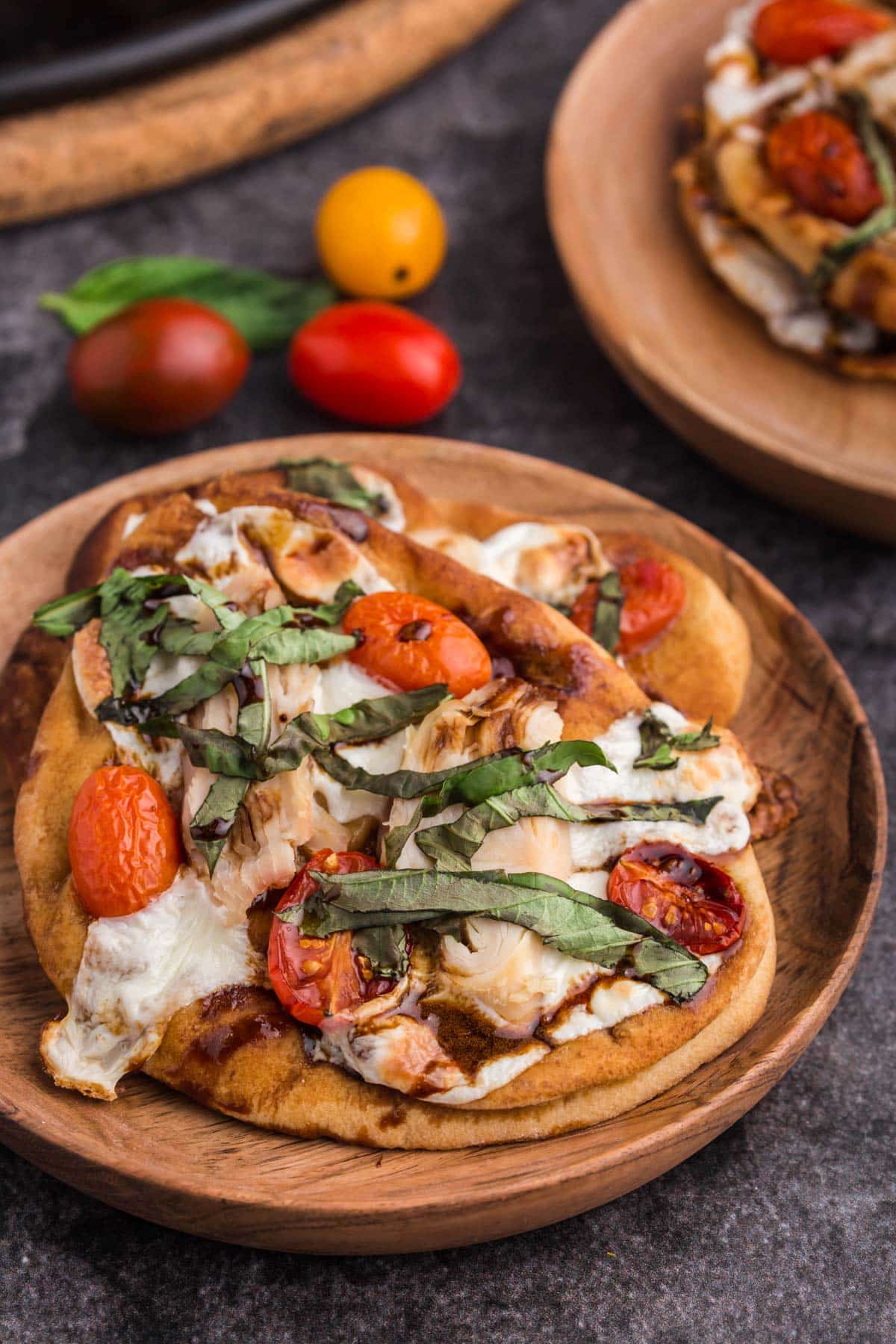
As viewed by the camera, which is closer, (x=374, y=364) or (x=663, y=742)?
(x=663, y=742)

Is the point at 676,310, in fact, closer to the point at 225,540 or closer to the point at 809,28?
the point at 809,28

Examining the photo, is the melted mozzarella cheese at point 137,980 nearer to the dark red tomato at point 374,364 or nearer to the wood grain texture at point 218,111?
the dark red tomato at point 374,364

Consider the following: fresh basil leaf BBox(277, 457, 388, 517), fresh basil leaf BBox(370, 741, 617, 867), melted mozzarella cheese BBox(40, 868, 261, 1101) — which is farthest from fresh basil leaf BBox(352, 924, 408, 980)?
fresh basil leaf BBox(277, 457, 388, 517)

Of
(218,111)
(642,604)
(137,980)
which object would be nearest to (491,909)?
(137,980)

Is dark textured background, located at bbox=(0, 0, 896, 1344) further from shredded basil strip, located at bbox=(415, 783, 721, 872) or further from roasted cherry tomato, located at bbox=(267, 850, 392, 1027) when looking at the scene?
shredded basil strip, located at bbox=(415, 783, 721, 872)

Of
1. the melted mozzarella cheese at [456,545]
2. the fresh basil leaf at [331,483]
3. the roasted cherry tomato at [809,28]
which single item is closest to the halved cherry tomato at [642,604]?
the melted mozzarella cheese at [456,545]

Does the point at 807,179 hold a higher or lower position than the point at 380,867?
higher

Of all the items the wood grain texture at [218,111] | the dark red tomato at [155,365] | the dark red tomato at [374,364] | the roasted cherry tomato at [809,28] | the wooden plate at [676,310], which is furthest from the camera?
the wood grain texture at [218,111]
